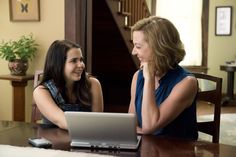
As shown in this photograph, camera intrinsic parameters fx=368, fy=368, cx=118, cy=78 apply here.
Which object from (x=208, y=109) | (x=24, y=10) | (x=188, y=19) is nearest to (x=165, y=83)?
(x=24, y=10)

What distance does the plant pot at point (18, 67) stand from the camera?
3340 millimetres

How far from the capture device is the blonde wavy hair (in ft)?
5.94

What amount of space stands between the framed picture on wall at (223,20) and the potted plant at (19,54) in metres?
4.37

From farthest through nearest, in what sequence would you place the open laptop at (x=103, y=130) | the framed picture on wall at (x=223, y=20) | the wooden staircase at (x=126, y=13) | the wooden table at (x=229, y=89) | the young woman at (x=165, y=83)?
the framed picture on wall at (x=223, y=20), the wooden table at (x=229, y=89), the wooden staircase at (x=126, y=13), the young woman at (x=165, y=83), the open laptop at (x=103, y=130)

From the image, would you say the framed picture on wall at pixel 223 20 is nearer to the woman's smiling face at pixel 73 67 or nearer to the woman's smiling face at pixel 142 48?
the woman's smiling face at pixel 73 67

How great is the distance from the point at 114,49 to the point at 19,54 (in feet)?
4.17

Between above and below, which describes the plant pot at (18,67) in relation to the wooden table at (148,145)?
above

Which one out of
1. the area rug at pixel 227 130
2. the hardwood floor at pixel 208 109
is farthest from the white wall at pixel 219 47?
the area rug at pixel 227 130

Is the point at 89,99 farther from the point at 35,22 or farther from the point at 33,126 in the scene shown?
the point at 35,22

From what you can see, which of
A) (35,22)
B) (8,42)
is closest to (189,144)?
(35,22)

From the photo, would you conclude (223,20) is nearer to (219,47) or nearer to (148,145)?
(219,47)

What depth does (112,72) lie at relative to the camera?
455 cm

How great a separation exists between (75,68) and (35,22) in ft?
4.92

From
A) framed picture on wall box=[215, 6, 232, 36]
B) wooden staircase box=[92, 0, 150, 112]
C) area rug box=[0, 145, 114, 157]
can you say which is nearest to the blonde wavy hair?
area rug box=[0, 145, 114, 157]
